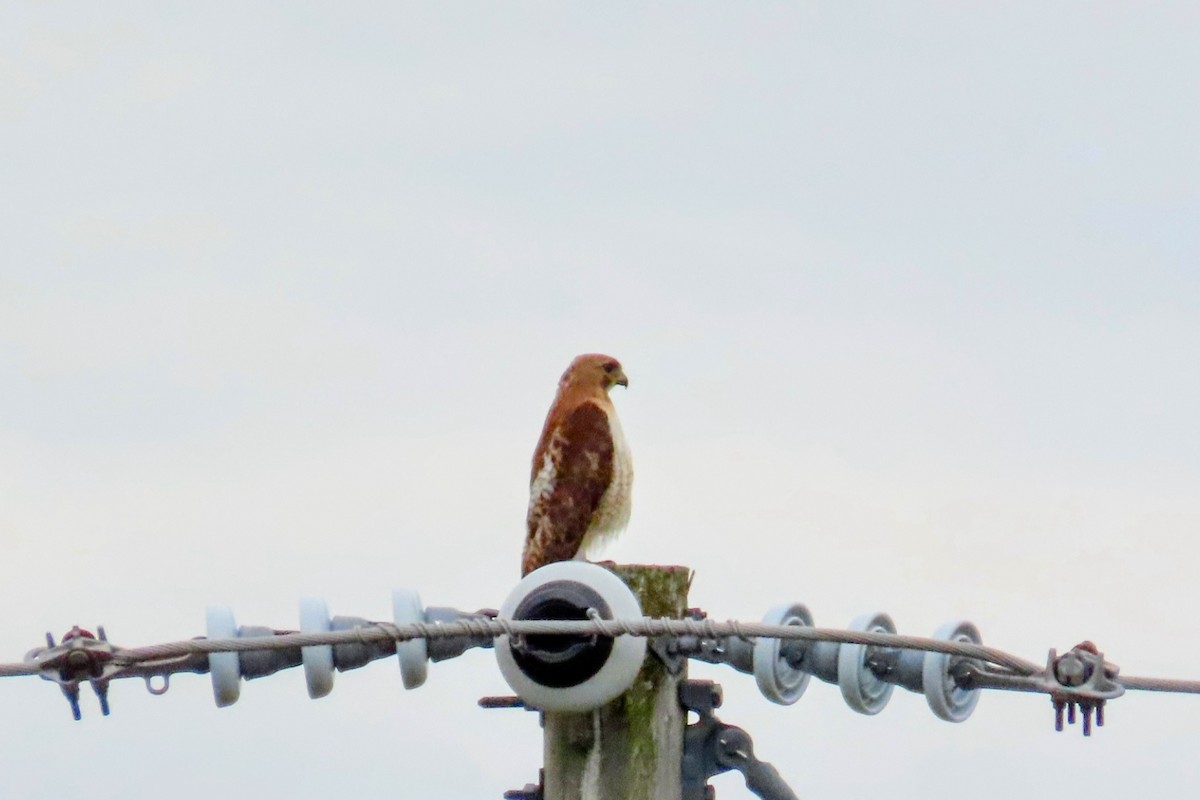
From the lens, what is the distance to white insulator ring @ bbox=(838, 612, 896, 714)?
513 centimetres

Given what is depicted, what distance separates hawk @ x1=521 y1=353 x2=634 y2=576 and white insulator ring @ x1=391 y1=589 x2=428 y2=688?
4.76 m

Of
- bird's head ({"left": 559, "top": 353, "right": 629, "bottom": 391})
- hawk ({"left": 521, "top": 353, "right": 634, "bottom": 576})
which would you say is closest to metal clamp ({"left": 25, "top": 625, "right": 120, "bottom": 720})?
hawk ({"left": 521, "top": 353, "right": 634, "bottom": 576})

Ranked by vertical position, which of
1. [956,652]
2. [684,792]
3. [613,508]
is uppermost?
[613,508]

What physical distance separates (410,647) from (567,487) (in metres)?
5.20

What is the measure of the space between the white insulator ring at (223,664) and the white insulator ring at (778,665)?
1.20 meters

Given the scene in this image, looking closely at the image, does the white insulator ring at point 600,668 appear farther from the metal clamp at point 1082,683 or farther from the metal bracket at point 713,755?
the metal clamp at point 1082,683

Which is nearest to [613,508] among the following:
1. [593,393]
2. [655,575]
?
[593,393]

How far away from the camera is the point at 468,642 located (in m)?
5.21

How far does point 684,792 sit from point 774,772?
8.5 inches

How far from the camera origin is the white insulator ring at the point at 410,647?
5156 millimetres

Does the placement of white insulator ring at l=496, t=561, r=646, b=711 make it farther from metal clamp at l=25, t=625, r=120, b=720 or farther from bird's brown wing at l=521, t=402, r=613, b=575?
bird's brown wing at l=521, t=402, r=613, b=575

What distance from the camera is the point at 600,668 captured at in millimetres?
5039

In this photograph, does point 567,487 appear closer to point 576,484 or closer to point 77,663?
point 576,484

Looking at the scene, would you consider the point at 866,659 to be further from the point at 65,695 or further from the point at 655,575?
the point at 65,695
